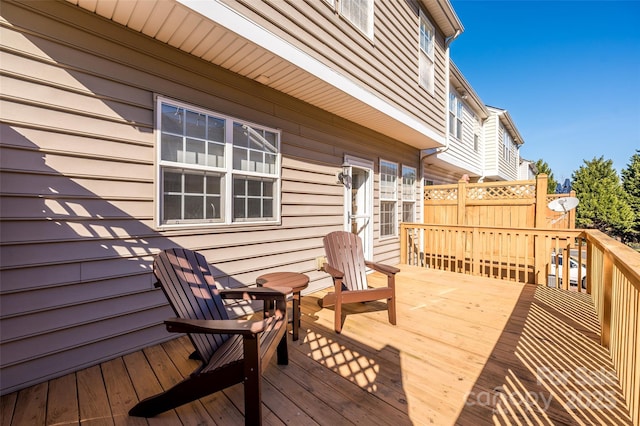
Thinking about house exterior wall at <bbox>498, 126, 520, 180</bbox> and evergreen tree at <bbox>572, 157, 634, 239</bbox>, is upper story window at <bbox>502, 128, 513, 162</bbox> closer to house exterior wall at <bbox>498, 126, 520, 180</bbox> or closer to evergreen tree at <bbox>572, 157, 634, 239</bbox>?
house exterior wall at <bbox>498, 126, 520, 180</bbox>

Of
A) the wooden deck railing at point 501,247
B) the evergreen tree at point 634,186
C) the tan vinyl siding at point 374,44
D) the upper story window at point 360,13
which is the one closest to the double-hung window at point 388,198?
the wooden deck railing at point 501,247

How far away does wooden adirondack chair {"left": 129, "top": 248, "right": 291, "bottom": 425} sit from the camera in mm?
1494

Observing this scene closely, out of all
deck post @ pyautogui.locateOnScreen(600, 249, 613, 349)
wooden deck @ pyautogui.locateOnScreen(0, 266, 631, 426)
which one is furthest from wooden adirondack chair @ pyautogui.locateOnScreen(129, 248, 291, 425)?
deck post @ pyautogui.locateOnScreen(600, 249, 613, 349)

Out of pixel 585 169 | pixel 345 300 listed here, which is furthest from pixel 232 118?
pixel 585 169

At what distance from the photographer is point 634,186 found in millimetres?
18453

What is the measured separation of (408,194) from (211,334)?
5771mm

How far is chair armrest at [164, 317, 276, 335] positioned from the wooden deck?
582 mm

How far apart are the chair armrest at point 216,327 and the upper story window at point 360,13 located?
12.4ft

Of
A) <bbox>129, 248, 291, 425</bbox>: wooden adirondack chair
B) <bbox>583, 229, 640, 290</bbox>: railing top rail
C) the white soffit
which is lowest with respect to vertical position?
<bbox>129, 248, 291, 425</bbox>: wooden adirondack chair

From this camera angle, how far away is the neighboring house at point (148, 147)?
6.34 ft

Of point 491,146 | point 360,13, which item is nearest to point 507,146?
point 491,146

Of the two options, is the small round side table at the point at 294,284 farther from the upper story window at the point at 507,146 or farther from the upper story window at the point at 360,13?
the upper story window at the point at 507,146

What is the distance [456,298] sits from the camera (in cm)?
388

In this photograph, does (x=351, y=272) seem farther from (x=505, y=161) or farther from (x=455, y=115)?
(x=505, y=161)
